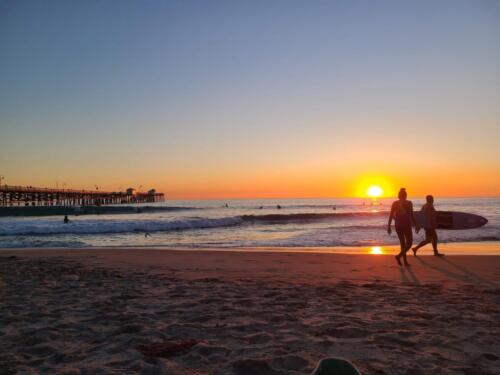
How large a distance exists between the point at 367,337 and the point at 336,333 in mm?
306

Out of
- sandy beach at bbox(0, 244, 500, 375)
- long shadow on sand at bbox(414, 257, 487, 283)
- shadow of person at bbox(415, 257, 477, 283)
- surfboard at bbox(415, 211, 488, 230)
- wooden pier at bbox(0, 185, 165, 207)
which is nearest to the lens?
sandy beach at bbox(0, 244, 500, 375)

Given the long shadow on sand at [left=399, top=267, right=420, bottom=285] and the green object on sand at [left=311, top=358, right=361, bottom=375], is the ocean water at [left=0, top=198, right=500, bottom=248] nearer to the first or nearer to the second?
the long shadow on sand at [left=399, top=267, right=420, bottom=285]

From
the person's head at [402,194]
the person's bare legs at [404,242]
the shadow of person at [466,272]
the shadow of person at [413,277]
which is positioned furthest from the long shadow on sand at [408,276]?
the person's head at [402,194]

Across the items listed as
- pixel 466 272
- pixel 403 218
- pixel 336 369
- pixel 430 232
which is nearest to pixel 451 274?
pixel 466 272

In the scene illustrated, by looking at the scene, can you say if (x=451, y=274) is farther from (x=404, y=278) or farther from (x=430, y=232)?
(x=430, y=232)

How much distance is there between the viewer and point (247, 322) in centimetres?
473

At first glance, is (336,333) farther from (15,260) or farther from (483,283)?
(15,260)

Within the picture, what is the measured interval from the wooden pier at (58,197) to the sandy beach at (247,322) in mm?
80710

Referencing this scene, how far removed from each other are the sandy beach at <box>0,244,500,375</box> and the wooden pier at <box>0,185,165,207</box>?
80.7 meters

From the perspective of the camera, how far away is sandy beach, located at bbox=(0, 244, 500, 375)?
3.56 metres

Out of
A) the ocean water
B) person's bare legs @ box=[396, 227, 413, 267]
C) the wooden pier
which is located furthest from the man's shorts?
the wooden pier

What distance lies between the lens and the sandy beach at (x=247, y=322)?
11.7 ft

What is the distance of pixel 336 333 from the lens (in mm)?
4285

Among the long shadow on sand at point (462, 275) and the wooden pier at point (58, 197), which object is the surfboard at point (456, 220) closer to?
the long shadow on sand at point (462, 275)
